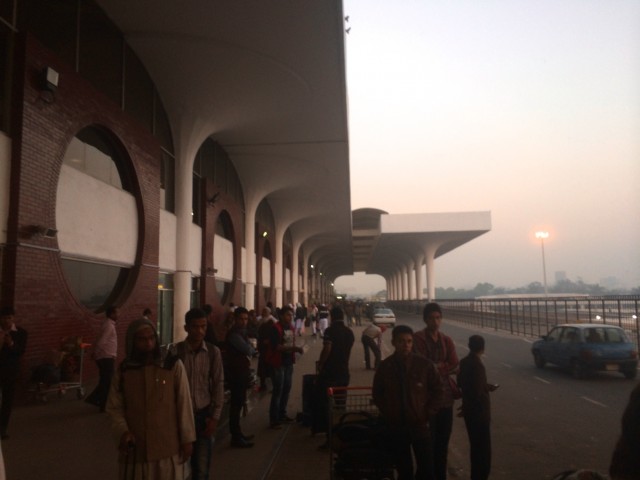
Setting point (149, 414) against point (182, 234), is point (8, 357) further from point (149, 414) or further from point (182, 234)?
point (182, 234)

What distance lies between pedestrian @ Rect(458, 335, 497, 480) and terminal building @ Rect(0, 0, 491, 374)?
7.35 meters

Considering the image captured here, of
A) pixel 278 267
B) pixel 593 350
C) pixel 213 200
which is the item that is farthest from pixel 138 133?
pixel 278 267

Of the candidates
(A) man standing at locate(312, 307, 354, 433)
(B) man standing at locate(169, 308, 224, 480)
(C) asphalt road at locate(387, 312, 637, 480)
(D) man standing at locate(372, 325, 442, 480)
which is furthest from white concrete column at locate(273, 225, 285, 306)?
(D) man standing at locate(372, 325, 442, 480)

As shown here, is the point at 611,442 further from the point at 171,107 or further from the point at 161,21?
the point at 171,107

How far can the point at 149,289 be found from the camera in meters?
14.3

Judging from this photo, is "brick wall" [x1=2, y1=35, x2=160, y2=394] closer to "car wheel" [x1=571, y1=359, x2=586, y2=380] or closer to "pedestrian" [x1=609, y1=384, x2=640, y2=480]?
"pedestrian" [x1=609, y1=384, x2=640, y2=480]

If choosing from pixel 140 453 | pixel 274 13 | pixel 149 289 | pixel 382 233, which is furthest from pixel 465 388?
pixel 382 233

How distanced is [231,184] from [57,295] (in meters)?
15.4

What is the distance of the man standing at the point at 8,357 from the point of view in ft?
21.8

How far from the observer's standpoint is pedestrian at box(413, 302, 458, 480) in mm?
5070

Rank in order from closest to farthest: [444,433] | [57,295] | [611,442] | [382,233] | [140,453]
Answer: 1. [140,453]
2. [444,433]
3. [611,442]
4. [57,295]
5. [382,233]

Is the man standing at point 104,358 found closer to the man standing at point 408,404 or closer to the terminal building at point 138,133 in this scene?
the terminal building at point 138,133

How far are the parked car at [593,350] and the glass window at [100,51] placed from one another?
1305 centimetres

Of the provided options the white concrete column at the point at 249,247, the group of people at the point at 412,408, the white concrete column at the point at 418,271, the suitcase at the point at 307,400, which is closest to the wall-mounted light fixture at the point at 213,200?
the white concrete column at the point at 249,247
